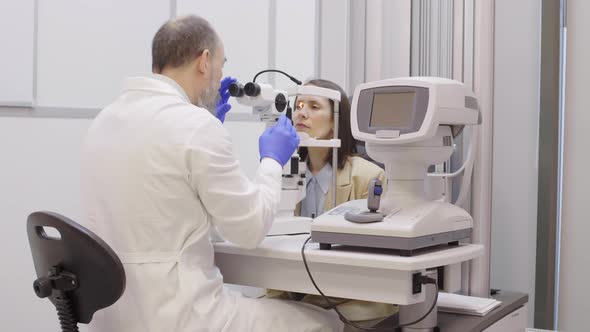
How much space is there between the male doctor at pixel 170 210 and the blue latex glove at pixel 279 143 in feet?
0.46

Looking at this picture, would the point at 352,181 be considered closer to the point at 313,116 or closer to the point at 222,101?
the point at 313,116

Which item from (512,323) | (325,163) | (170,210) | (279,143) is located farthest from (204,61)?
(512,323)

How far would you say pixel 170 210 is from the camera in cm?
150

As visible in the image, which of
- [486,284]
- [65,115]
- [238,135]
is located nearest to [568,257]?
[486,284]

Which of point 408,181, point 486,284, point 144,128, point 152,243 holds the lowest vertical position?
point 486,284

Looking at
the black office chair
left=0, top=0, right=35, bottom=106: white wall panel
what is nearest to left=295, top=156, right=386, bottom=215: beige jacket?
the black office chair

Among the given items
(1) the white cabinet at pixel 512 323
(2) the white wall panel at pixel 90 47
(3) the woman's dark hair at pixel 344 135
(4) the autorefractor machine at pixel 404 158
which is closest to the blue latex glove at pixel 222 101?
(3) the woman's dark hair at pixel 344 135

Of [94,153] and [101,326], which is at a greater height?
[94,153]

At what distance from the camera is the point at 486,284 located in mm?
2297

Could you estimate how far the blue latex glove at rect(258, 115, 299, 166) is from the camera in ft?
5.72

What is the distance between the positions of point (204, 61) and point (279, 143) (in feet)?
0.97

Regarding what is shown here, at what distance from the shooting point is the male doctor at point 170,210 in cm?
148

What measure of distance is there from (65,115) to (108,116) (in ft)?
3.28

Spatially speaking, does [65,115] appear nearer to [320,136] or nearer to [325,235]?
[320,136]
